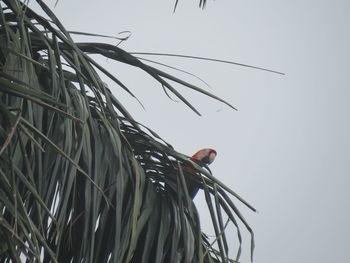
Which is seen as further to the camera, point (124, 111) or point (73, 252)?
point (124, 111)

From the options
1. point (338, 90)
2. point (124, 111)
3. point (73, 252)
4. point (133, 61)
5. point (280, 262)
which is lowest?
point (338, 90)

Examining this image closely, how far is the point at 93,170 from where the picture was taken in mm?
1586

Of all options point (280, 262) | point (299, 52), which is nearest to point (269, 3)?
point (299, 52)

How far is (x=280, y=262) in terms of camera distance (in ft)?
68.4

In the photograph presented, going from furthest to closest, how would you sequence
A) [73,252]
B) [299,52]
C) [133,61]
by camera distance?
[299,52] < [133,61] < [73,252]

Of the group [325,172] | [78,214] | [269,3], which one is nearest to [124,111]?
[78,214]

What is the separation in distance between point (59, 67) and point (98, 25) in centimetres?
7858

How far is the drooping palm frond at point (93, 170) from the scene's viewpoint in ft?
4.74

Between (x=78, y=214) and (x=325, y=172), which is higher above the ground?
(x=78, y=214)

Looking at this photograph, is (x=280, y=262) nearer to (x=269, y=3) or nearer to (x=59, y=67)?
(x=59, y=67)

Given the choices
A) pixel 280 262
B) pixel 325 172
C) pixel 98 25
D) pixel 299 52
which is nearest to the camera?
pixel 280 262

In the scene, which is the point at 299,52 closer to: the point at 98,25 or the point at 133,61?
the point at 98,25

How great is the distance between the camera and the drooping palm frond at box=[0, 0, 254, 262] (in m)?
1.45

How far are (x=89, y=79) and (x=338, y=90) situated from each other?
84.4m
